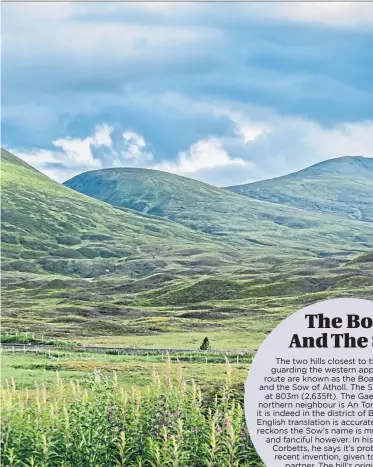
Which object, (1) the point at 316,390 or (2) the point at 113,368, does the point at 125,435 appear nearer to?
(1) the point at 316,390

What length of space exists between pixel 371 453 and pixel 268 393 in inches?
105

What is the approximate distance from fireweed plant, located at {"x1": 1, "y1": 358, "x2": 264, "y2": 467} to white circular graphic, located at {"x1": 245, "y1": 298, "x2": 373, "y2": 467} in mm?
1767

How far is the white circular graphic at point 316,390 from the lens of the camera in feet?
56.6

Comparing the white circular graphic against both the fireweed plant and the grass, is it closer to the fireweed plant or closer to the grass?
the fireweed plant

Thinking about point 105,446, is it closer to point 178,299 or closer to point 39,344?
point 39,344

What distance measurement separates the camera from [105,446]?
1908 centimetres

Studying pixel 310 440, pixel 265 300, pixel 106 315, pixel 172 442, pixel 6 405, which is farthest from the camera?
pixel 265 300

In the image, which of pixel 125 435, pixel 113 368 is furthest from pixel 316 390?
pixel 113 368

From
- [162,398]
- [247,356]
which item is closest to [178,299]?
[247,356]

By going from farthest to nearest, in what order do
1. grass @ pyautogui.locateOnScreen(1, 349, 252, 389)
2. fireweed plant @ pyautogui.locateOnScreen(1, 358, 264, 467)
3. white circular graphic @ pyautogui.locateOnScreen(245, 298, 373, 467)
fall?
grass @ pyautogui.locateOnScreen(1, 349, 252, 389)
fireweed plant @ pyautogui.locateOnScreen(1, 358, 264, 467)
white circular graphic @ pyautogui.locateOnScreen(245, 298, 373, 467)

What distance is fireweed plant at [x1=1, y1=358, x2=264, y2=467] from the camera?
18891mm

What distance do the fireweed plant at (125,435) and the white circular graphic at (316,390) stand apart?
1767mm

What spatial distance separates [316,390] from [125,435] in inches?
213

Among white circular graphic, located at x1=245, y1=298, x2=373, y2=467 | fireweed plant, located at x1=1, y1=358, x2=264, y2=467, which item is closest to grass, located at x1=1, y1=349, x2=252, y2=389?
fireweed plant, located at x1=1, y1=358, x2=264, y2=467
